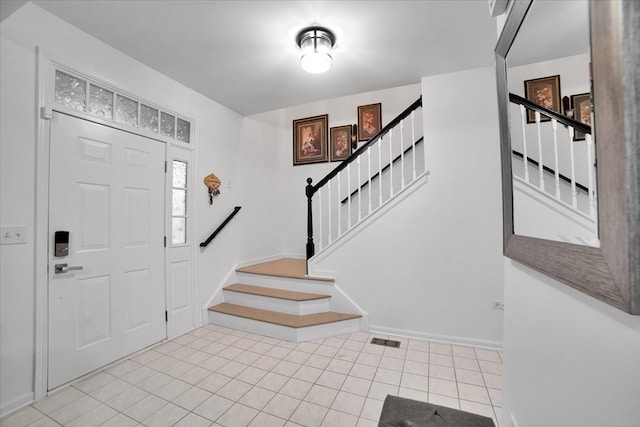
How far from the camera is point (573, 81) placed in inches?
25.1

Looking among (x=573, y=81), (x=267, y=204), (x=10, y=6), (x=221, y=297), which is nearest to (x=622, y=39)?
(x=573, y=81)

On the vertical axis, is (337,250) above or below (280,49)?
below

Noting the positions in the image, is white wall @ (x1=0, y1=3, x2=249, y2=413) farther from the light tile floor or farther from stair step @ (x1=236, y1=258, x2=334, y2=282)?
stair step @ (x1=236, y1=258, x2=334, y2=282)

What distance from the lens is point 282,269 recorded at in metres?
3.86

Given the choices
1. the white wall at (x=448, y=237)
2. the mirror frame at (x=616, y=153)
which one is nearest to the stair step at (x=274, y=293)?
the white wall at (x=448, y=237)

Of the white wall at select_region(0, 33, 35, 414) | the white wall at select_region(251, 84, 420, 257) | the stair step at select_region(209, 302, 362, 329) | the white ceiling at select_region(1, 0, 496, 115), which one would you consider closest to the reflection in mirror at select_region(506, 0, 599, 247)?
the white ceiling at select_region(1, 0, 496, 115)

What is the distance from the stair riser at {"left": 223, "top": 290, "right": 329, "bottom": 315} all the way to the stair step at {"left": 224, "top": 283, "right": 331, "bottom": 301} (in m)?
0.04

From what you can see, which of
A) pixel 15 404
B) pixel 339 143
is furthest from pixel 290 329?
pixel 339 143

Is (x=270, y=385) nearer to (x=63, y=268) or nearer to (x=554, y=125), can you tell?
(x=63, y=268)

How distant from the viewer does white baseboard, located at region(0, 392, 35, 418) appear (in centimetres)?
175

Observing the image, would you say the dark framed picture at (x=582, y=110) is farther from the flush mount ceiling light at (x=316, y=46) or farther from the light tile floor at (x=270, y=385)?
the flush mount ceiling light at (x=316, y=46)

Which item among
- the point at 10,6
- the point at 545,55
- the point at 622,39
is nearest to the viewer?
the point at 622,39

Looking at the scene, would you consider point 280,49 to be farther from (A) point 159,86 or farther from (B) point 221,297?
(B) point 221,297

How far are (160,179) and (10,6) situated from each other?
1539mm
